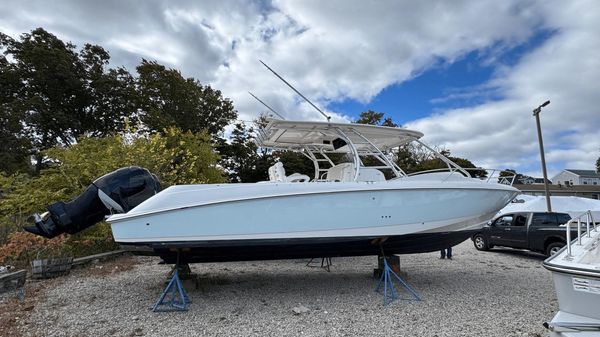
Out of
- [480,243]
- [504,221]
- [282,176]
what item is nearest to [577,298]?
[282,176]

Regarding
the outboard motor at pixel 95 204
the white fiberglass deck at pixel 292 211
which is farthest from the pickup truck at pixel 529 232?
the outboard motor at pixel 95 204

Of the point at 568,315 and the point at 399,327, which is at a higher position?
the point at 568,315

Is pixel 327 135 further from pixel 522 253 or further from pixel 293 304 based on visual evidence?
pixel 522 253

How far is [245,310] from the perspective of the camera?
4406 mm

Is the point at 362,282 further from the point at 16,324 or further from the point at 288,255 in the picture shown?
the point at 16,324

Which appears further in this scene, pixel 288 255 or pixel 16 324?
pixel 288 255

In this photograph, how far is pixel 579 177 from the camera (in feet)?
155

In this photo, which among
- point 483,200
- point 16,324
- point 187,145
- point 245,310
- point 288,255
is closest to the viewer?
point 16,324

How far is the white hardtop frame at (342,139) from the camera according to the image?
18.0 feet

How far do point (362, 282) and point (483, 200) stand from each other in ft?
7.70

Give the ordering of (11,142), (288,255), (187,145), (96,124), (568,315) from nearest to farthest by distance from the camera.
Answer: (568,315)
(288,255)
(187,145)
(11,142)
(96,124)

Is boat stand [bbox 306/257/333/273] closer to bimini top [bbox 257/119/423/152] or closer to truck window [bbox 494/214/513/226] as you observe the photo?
bimini top [bbox 257/119/423/152]

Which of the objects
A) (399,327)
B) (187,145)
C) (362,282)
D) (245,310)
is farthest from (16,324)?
(187,145)

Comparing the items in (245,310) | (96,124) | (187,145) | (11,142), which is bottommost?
(245,310)
